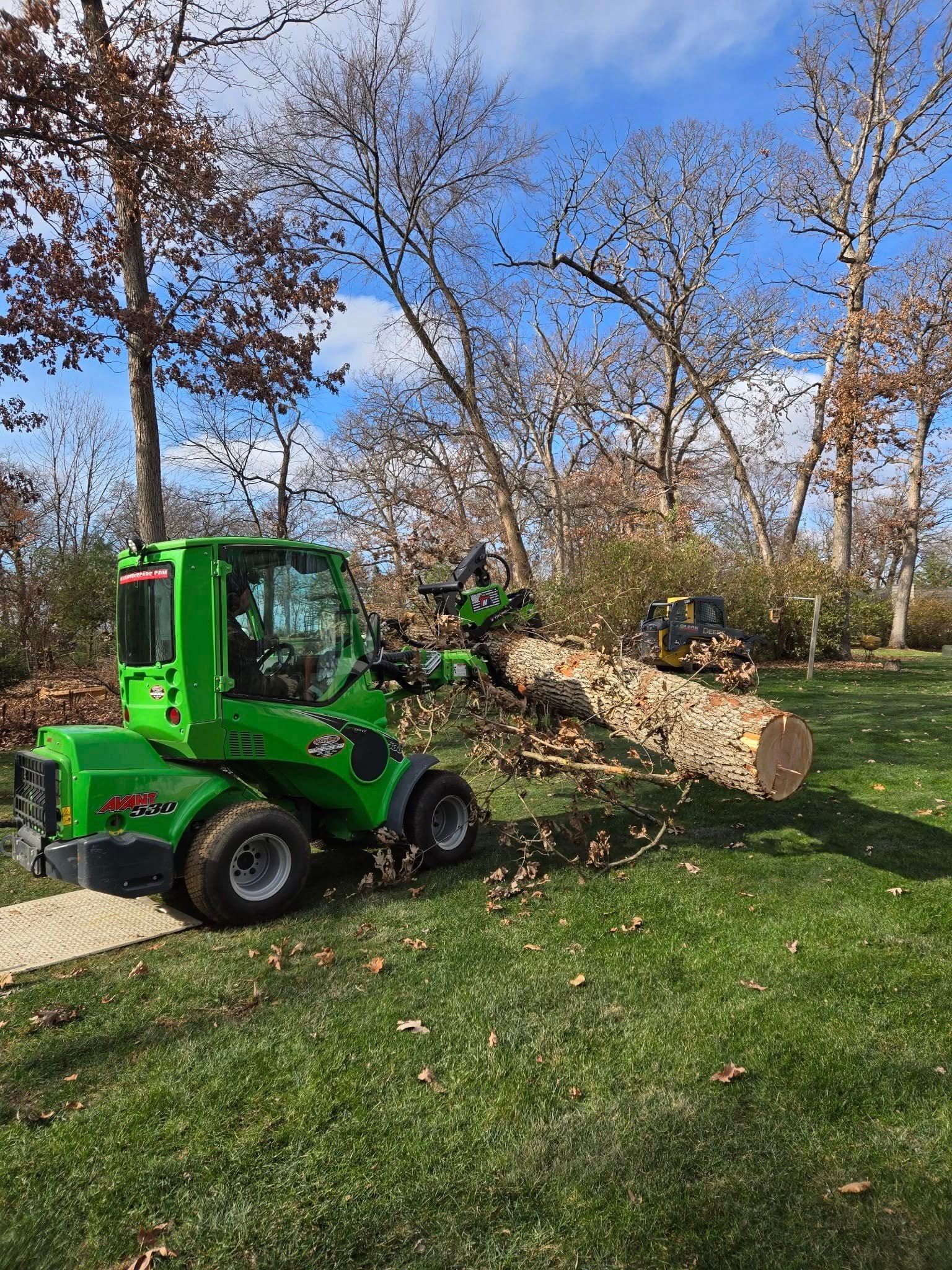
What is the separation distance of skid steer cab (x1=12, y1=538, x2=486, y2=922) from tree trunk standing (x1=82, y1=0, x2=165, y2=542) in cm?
676

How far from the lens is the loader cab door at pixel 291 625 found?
5.02 metres

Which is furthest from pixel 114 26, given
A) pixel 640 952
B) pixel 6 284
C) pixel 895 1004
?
pixel 895 1004

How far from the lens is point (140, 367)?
1138cm

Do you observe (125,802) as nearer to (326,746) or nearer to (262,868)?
(262,868)

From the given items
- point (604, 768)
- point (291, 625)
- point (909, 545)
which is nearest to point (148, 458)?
point (291, 625)

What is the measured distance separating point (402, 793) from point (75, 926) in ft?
7.77

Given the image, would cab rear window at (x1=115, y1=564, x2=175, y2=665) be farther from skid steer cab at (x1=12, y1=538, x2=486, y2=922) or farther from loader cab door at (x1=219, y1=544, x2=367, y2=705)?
loader cab door at (x1=219, y1=544, x2=367, y2=705)

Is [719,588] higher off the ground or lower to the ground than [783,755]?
higher

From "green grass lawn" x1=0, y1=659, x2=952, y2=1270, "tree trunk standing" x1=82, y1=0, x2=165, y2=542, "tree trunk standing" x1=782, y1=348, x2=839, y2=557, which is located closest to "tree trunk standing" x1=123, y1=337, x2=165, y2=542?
"tree trunk standing" x1=82, y1=0, x2=165, y2=542

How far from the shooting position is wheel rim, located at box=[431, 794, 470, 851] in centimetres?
620

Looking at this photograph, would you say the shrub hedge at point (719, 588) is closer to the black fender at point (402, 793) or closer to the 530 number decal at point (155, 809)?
the black fender at point (402, 793)

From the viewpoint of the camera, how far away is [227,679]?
16.1 ft

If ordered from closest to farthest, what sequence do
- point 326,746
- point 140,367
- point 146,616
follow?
point 146,616 < point 326,746 < point 140,367

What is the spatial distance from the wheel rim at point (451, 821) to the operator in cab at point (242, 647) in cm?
183
